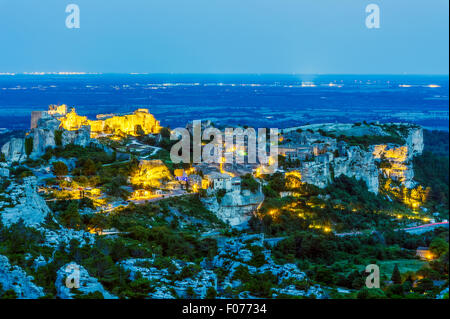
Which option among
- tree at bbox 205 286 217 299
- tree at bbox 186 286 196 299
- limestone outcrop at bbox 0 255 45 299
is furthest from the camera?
tree at bbox 205 286 217 299

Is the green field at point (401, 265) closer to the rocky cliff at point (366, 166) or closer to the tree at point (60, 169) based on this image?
the rocky cliff at point (366, 166)

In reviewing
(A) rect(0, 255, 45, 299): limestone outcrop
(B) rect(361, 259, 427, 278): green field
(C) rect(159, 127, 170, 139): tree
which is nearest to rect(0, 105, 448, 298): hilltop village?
(A) rect(0, 255, 45, 299): limestone outcrop

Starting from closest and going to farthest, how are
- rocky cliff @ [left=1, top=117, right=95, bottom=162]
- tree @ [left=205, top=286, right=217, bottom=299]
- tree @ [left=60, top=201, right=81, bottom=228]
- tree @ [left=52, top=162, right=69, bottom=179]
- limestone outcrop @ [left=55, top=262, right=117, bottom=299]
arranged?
limestone outcrop @ [left=55, top=262, right=117, bottom=299] < tree @ [left=205, top=286, right=217, bottom=299] < tree @ [left=60, top=201, right=81, bottom=228] < tree @ [left=52, top=162, right=69, bottom=179] < rocky cliff @ [left=1, top=117, right=95, bottom=162]

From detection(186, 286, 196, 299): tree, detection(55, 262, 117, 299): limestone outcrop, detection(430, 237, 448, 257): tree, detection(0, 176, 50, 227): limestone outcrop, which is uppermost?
detection(0, 176, 50, 227): limestone outcrop

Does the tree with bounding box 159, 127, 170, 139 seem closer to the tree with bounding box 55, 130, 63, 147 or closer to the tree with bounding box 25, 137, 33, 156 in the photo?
the tree with bounding box 55, 130, 63, 147
